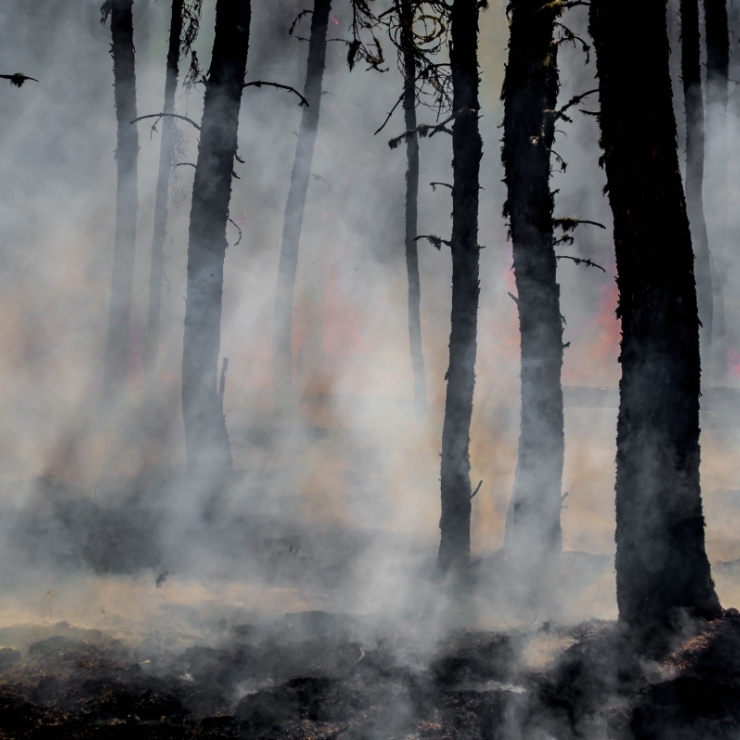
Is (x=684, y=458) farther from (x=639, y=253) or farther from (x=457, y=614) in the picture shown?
(x=457, y=614)

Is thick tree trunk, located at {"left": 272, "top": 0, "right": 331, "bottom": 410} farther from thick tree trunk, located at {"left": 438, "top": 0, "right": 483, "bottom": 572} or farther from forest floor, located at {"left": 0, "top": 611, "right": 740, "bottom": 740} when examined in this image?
forest floor, located at {"left": 0, "top": 611, "right": 740, "bottom": 740}

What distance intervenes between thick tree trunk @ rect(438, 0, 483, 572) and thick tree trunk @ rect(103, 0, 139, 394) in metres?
7.39

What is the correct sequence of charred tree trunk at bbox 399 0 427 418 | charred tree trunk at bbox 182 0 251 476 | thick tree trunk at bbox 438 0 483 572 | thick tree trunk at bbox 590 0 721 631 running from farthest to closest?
charred tree trunk at bbox 399 0 427 418 → charred tree trunk at bbox 182 0 251 476 → thick tree trunk at bbox 438 0 483 572 → thick tree trunk at bbox 590 0 721 631

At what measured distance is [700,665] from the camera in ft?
11.1

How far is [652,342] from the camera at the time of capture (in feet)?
13.2

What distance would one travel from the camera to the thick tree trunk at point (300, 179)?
42.2ft

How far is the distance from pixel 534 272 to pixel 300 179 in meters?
7.47

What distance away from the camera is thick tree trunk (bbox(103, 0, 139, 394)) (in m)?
11.8

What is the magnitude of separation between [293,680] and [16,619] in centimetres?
313

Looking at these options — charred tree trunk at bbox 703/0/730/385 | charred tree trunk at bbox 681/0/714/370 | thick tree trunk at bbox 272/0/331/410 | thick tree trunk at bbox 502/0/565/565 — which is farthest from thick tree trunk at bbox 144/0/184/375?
charred tree trunk at bbox 703/0/730/385

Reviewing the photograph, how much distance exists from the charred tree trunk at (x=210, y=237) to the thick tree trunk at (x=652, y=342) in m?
4.88

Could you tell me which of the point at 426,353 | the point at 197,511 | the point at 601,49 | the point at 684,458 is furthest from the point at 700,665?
the point at 426,353

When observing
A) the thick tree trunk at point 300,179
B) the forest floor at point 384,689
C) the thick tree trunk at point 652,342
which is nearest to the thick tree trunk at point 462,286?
the forest floor at point 384,689

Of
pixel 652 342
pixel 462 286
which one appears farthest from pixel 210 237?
pixel 652 342
